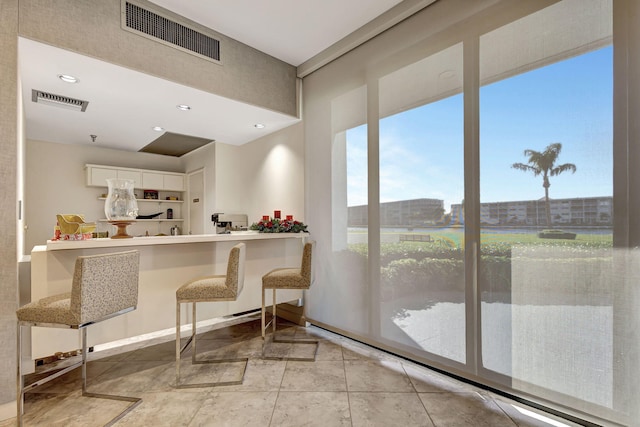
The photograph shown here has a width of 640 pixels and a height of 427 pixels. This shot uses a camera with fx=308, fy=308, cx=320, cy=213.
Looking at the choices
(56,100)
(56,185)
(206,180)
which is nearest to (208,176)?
(206,180)

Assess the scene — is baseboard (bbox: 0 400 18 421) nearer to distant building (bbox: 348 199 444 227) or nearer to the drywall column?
the drywall column

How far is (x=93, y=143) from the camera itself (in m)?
4.87

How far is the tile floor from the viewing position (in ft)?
6.09

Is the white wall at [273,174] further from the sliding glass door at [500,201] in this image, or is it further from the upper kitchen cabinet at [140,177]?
the upper kitchen cabinet at [140,177]

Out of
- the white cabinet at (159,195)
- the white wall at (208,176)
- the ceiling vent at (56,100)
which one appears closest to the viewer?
the ceiling vent at (56,100)

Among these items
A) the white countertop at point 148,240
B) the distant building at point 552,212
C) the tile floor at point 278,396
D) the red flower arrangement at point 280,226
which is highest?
the distant building at point 552,212

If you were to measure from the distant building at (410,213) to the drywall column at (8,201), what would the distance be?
258cm

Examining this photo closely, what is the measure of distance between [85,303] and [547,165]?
2827mm

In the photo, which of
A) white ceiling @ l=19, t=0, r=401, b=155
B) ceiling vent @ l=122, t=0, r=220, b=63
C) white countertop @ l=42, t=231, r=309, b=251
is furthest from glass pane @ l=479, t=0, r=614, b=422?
ceiling vent @ l=122, t=0, r=220, b=63

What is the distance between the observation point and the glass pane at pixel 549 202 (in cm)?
170

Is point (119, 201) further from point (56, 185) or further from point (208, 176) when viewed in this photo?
point (56, 185)

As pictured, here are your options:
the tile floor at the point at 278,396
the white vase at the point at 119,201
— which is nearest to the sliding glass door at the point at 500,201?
the tile floor at the point at 278,396

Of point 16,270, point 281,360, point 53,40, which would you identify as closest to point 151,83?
point 53,40

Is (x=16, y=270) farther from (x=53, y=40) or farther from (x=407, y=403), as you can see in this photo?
(x=407, y=403)
